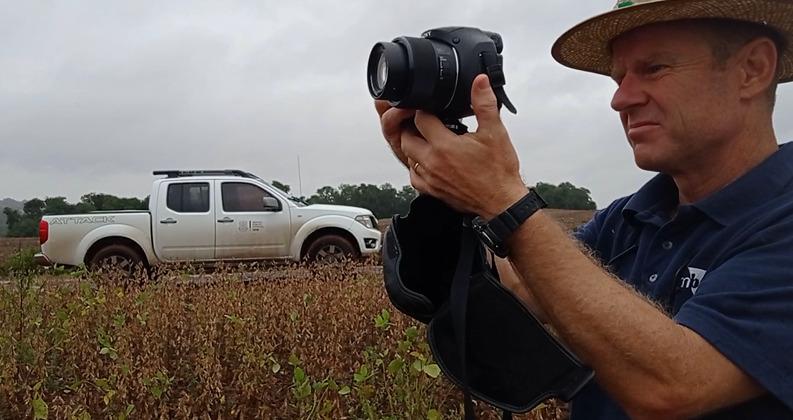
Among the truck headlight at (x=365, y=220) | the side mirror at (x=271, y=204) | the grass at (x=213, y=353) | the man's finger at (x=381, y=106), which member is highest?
the man's finger at (x=381, y=106)

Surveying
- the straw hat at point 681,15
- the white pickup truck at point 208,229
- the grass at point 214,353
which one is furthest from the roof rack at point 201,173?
the straw hat at point 681,15

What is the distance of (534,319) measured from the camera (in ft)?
4.46

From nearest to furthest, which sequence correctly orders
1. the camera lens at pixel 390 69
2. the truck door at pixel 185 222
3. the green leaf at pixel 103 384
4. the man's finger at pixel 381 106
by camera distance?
the camera lens at pixel 390 69 < the man's finger at pixel 381 106 < the green leaf at pixel 103 384 < the truck door at pixel 185 222

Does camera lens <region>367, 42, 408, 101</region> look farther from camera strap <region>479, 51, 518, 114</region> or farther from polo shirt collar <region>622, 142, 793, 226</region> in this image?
polo shirt collar <region>622, 142, 793, 226</region>

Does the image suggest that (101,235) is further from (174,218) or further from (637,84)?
(637,84)

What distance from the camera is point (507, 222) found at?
124 centimetres

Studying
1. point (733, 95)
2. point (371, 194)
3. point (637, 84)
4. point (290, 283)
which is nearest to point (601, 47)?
point (637, 84)

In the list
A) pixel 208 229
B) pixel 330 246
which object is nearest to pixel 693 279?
pixel 330 246

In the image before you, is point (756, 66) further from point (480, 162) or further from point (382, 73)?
point (382, 73)

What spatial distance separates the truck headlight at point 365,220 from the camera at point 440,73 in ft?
29.1

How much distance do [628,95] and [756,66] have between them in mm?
257

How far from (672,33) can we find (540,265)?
62 centimetres

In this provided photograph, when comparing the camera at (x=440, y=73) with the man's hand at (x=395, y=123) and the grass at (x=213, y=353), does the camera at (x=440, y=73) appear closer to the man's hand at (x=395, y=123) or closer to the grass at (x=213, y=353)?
the man's hand at (x=395, y=123)

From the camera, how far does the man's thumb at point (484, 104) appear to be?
49.0 inches
